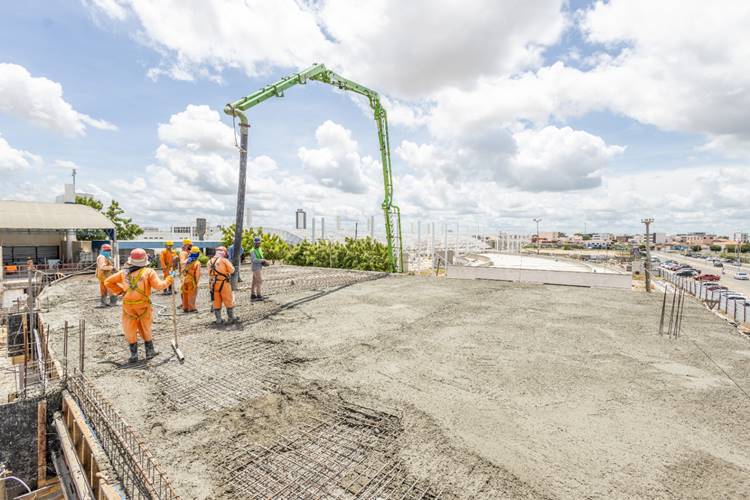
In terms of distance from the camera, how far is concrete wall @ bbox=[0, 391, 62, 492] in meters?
4.30

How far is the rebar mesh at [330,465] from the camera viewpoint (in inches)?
106

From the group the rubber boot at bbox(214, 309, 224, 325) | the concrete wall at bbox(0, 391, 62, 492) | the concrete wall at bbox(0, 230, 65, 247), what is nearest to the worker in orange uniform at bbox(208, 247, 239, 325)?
the rubber boot at bbox(214, 309, 224, 325)

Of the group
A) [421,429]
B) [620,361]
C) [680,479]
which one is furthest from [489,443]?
[620,361]

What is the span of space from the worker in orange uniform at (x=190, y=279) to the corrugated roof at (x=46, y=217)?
16.0 meters

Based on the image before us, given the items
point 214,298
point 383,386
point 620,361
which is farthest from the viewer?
point 214,298

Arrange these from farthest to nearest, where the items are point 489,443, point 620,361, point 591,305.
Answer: point 591,305
point 620,361
point 489,443

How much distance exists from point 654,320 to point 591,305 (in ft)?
5.21

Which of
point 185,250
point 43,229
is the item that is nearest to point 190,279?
point 185,250

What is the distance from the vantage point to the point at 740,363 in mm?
5359

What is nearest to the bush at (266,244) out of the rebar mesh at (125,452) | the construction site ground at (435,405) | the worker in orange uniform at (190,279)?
Answer: the worker in orange uniform at (190,279)

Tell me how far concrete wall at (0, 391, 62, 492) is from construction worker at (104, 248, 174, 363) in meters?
1.01

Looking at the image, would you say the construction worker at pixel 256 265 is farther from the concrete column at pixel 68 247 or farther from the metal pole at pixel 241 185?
the concrete column at pixel 68 247

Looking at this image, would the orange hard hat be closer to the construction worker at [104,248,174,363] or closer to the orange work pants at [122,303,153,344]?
the construction worker at [104,248,174,363]

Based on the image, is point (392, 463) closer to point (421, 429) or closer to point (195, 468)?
point (421, 429)
